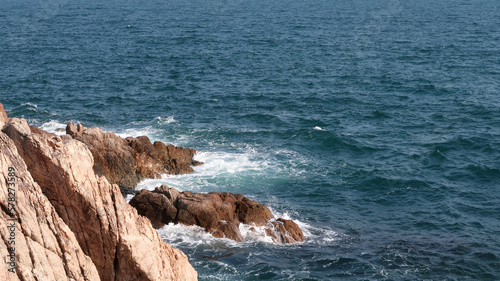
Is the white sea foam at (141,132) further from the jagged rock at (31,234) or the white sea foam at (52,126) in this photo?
the jagged rock at (31,234)

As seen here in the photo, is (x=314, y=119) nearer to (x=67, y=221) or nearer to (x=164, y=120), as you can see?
(x=164, y=120)

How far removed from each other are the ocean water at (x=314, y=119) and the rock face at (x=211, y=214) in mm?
1088

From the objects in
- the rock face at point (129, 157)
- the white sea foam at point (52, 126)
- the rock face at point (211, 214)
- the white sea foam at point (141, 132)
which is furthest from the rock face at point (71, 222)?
the white sea foam at point (52, 126)

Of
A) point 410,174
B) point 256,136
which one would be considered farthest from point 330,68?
point 410,174

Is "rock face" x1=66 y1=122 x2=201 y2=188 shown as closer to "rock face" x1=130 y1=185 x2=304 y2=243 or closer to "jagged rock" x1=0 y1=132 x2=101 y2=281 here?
"rock face" x1=130 y1=185 x2=304 y2=243

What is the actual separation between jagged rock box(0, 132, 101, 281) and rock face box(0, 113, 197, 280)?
0.04m

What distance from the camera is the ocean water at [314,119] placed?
45.4m

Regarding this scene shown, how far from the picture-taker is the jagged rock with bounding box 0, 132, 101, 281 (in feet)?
67.0

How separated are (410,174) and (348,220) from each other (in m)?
12.5

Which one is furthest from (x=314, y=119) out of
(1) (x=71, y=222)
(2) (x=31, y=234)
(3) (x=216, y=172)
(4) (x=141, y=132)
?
(2) (x=31, y=234)

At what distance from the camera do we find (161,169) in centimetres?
5844

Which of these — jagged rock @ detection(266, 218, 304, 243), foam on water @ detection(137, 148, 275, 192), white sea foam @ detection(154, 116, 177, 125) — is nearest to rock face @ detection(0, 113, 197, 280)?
jagged rock @ detection(266, 218, 304, 243)

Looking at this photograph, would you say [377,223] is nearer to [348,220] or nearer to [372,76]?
[348,220]

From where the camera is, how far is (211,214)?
151 ft
